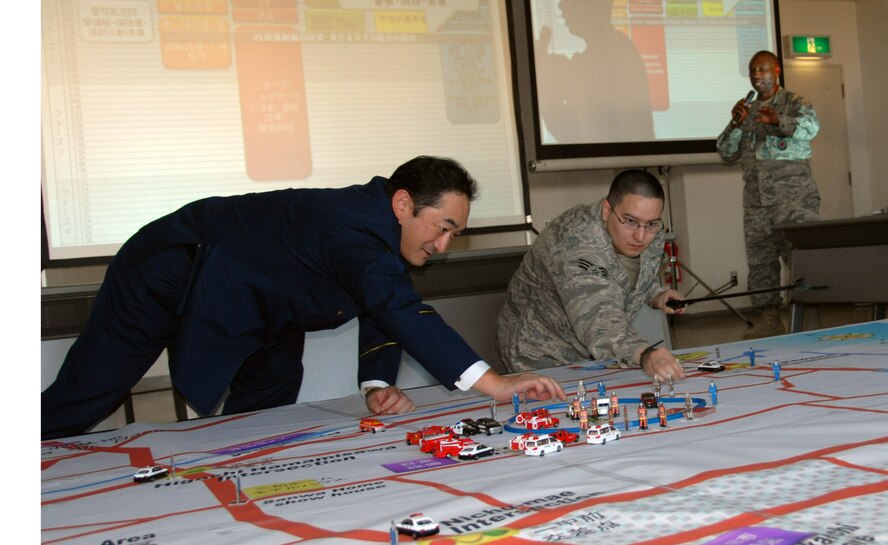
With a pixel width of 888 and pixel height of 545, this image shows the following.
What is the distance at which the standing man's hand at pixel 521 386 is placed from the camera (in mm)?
1787

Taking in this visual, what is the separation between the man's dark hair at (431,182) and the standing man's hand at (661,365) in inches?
24.4

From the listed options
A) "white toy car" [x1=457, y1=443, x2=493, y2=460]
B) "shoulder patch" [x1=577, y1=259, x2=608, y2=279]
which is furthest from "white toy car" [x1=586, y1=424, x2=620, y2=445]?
"shoulder patch" [x1=577, y1=259, x2=608, y2=279]

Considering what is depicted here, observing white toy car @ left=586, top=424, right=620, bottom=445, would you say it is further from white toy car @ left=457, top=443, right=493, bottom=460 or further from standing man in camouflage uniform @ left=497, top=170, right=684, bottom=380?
standing man in camouflage uniform @ left=497, top=170, right=684, bottom=380

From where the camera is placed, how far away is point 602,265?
8.78 feet

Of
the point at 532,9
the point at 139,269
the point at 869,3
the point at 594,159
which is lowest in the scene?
the point at 139,269

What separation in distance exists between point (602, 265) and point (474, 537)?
6.07ft

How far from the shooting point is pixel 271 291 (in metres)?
2.14

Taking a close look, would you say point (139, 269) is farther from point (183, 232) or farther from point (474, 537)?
point (474, 537)

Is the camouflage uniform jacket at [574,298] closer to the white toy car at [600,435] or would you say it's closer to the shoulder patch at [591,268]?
the shoulder patch at [591,268]

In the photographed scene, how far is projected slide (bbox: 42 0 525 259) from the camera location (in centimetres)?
438

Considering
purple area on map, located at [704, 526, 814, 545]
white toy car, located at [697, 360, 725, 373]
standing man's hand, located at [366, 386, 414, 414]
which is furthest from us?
white toy car, located at [697, 360, 725, 373]

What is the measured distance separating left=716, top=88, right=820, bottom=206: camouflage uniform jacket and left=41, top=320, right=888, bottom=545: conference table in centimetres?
366

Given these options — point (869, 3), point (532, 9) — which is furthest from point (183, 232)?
point (869, 3)

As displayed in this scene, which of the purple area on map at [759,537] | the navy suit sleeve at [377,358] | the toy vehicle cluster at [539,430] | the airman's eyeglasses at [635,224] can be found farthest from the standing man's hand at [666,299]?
the purple area on map at [759,537]
